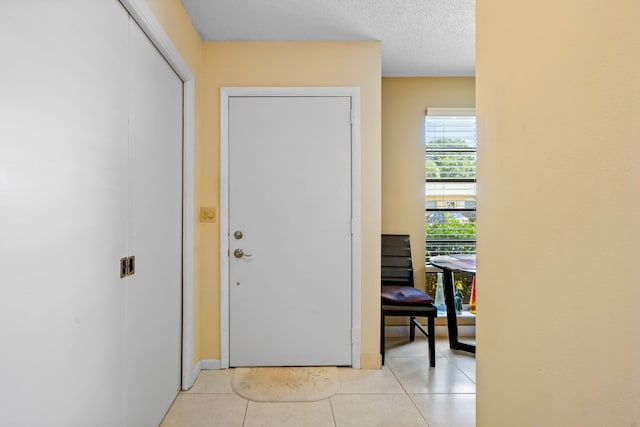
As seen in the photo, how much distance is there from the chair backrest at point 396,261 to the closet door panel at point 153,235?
1.81 meters

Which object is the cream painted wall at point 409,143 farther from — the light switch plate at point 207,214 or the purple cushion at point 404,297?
the light switch plate at point 207,214

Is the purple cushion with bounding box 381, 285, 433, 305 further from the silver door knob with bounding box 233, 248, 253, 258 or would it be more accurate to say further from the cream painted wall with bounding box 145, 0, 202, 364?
the cream painted wall with bounding box 145, 0, 202, 364

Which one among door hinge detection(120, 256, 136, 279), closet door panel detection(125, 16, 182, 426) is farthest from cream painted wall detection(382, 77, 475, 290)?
door hinge detection(120, 256, 136, 279)

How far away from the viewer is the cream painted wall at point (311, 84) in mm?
2695

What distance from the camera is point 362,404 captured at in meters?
2.22

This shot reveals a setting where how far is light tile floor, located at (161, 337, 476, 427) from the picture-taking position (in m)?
2.03

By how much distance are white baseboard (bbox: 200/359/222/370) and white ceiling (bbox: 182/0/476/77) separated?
7.97 ft

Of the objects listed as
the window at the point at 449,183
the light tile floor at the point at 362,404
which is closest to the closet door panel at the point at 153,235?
the light tile floor at the point at 362,404
